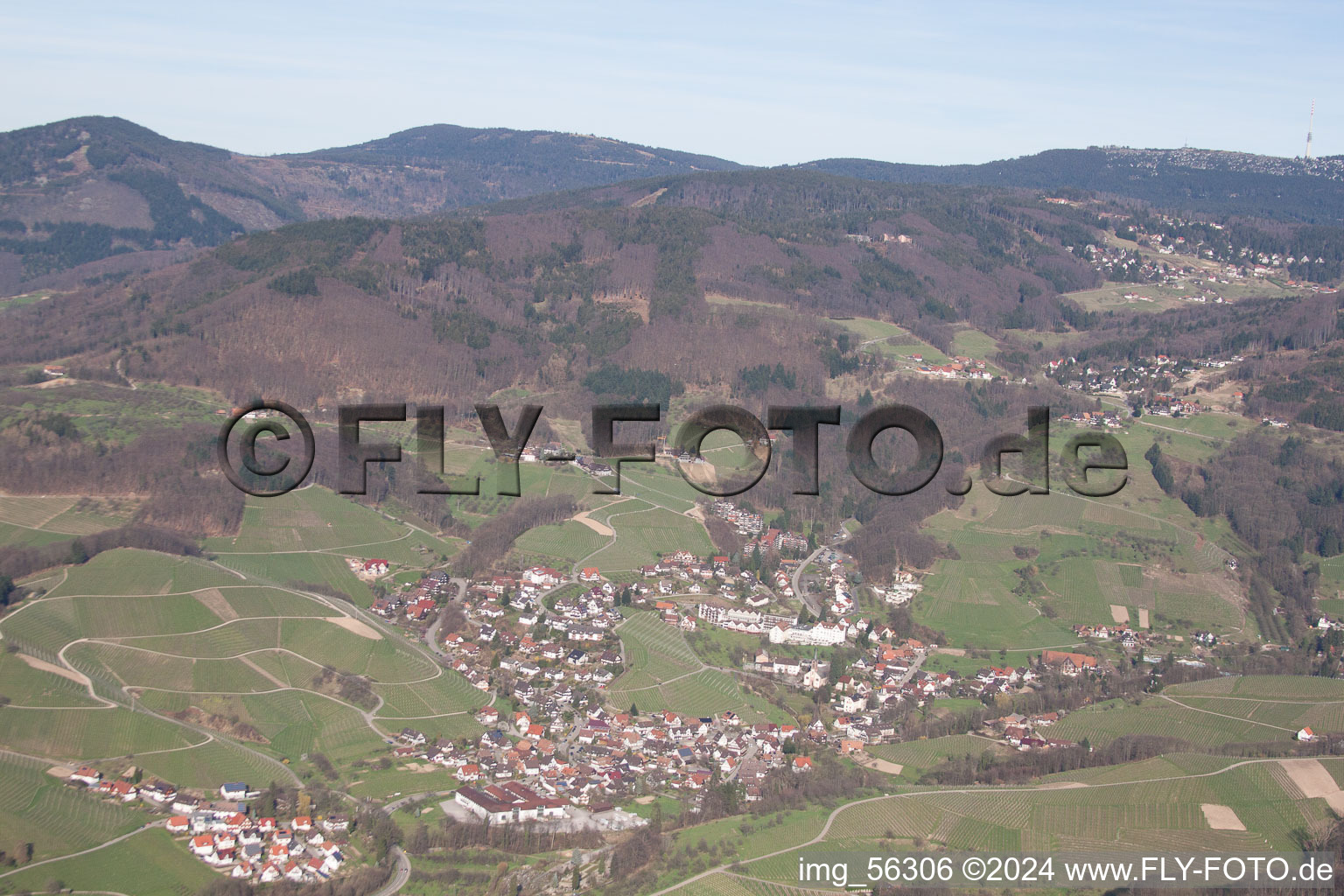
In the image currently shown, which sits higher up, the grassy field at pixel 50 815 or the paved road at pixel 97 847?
the grassy field at pixel 50 815

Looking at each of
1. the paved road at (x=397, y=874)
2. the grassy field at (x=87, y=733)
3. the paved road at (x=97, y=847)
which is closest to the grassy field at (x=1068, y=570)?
the paved road at (x=397, y=874)

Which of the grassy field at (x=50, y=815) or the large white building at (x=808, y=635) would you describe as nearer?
the grassy field at (x=50, y=815)

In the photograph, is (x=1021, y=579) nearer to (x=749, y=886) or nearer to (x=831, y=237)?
(x=749, y=886)

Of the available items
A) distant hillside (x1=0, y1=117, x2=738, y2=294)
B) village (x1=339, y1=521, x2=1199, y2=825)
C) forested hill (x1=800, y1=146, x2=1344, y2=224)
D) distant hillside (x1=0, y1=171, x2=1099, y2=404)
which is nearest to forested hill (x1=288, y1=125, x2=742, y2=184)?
distant hillside (x1=0, y1=117, x2=738, y2=294)

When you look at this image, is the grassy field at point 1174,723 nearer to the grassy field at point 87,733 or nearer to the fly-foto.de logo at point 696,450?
the fly-foto.de logo at point 696,450

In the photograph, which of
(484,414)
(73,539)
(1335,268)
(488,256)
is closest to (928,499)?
(484,414)

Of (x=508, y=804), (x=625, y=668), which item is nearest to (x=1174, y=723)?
(x=625, y=668)

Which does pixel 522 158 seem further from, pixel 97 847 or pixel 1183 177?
pixel 97 847

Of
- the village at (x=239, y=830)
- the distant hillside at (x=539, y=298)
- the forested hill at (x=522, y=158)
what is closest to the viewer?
the village at (x=239, y=830)

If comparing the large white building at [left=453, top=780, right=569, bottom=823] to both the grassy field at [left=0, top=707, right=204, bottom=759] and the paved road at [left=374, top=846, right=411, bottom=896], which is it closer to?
the paved road at [left=374, top=846, right=411, bottom=896]
